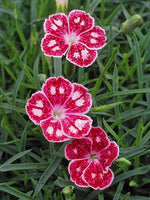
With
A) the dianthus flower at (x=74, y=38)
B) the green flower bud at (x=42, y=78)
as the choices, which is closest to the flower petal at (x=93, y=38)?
the dianthus flower at (x=74, y=38)

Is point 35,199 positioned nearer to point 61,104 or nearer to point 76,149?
point 76,149

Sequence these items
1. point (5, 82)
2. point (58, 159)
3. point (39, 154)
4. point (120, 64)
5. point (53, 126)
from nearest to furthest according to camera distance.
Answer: point (53, 126) < point (58, 159) < point (39, 154) < point (120, 64) < point (5, 82)

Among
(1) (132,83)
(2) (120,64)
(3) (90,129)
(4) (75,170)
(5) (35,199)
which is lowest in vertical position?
(5) (35,199)

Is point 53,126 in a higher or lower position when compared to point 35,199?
higher

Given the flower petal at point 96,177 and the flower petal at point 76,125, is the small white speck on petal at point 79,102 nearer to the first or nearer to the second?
the flower petal at point 76,125

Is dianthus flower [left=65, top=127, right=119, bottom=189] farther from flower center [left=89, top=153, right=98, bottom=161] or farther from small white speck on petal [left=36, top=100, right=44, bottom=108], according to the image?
small white speck on petal [left=36, top=100, right=44, bottom=108]

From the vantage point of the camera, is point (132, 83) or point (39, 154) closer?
point (39, 154)

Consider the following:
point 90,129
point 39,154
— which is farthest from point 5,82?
point 90,129

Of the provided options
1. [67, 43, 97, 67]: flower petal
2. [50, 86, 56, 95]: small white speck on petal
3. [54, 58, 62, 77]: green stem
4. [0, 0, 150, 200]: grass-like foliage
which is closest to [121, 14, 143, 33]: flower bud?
[0, 0, 150, 200]: grass-like foliage
